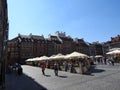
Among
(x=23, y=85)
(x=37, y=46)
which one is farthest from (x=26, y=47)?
(x=23, y=85)

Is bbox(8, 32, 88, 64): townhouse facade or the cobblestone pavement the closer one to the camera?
the cobblestone pavement

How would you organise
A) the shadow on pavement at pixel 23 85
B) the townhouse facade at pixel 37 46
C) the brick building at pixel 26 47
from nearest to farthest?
the shadow on pavement at pixel 23 85, the brick building at pixel 26 47, the townhouse facade at pixel 37 46

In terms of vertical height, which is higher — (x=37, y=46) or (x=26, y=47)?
(x=37, y=46)

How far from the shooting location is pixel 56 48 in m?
86.9

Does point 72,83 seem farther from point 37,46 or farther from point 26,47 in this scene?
point 37,46

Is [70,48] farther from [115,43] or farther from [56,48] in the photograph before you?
[115,43]

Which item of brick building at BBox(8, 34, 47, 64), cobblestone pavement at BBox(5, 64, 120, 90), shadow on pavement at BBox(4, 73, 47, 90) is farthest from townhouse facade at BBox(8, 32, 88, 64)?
cobblestone pavement at BBox(5, 64, 120, 90)

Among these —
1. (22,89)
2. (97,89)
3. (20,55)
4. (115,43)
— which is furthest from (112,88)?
(115,43)

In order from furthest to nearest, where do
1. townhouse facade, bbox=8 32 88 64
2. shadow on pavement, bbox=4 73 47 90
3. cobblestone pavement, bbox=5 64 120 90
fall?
townhouse facade, bbox=8 32 88 64
shadow on pavement, bbox=4 73 47 90
cobblestone pavement, bbox=5 64 120 90

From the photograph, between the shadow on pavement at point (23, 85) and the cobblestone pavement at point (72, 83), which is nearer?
the cobblestone pavement at point (72, 83)

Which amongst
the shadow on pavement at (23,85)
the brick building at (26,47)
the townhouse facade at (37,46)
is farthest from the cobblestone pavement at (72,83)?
the brick building at (26,47)

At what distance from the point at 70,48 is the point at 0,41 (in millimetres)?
71465

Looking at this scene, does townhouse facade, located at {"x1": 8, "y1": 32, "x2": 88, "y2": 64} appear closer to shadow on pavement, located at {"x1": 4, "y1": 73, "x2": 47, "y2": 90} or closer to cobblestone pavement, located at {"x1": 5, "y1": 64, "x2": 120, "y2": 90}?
shadow on pavement, located at {"x1": 4, "y1": 73, "x2": 47, "y2": 90}

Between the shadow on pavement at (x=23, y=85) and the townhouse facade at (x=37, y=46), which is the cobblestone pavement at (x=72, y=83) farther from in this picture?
the townhouse facade at (x=37, y=46)
